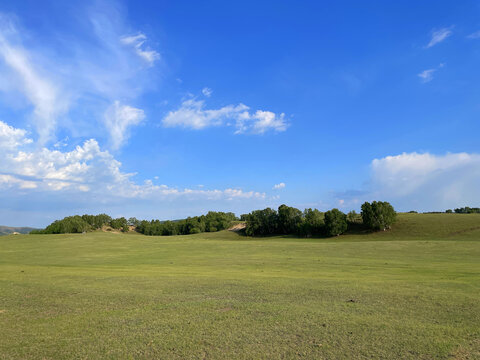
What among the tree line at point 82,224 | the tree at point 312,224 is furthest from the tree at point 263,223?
the tree line at point 82,224

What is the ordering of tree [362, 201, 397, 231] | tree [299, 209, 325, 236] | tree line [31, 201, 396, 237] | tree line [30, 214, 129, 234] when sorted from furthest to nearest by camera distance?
tree line [30, 214, 129, 234]
tree [299, 209, 325, 236]
tree line [31, 201, 396, 237]
tree [362, 201, 397, 231]

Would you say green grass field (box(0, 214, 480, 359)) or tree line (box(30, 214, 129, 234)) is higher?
tree line (box(30, 214, 129, 234))

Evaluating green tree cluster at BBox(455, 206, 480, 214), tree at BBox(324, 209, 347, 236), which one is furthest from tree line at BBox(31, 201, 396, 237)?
green tree cluster at BBox(455, 206, 480, 214)

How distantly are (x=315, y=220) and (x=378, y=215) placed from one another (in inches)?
606

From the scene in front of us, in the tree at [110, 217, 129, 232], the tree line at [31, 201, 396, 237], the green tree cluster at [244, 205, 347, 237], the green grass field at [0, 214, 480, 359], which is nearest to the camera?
the green grass field at [0, 214, 480, 359]

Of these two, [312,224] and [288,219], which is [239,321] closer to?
[312,224]

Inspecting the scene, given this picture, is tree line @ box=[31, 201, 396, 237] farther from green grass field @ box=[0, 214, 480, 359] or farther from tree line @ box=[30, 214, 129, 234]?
green grass field @ box=[0, 214, 480, 359]

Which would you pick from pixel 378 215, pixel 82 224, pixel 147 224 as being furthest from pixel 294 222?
pixel 82 224

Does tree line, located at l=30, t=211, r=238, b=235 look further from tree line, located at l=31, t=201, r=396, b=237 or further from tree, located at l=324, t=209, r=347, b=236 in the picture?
tree, located at l=324, t=209, r=347, b=236

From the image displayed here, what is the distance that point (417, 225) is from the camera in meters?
73.1

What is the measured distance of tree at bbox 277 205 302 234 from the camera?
298 ft

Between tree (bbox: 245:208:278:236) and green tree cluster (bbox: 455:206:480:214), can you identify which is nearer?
tree (bbox: 245:208:278:236)

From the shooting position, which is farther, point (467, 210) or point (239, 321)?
point (467, 210)

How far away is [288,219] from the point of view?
91.5m
